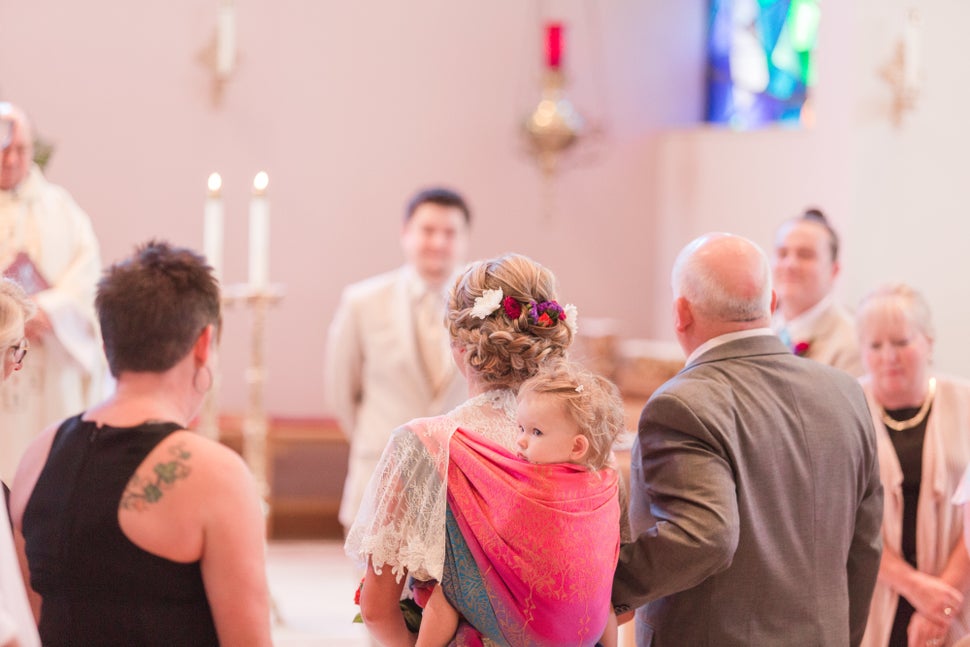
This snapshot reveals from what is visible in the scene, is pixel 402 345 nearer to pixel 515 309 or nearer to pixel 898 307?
pixel 898 307

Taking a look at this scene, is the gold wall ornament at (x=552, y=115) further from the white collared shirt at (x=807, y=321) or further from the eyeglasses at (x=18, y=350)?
the eyeglasses at (x=18, y=350)

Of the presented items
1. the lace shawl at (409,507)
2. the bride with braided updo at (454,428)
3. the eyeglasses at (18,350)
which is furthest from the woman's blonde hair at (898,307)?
the eyeglasses at (18,350)

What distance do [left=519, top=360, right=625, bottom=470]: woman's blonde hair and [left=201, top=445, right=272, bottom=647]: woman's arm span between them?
55 centimetres

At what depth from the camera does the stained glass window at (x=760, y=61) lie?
22.9ft

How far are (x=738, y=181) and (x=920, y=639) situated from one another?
412 cm

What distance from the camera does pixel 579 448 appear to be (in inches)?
88.1

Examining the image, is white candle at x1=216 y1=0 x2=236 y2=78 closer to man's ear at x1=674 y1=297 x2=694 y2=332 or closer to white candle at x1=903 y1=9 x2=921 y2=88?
white candle at x1=903 y1=9 x2=921 y2=88

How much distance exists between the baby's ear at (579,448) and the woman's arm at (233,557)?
59 centimetres

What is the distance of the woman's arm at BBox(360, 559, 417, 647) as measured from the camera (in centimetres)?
222

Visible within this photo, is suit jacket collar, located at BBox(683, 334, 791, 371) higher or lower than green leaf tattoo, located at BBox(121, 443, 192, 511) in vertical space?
higher

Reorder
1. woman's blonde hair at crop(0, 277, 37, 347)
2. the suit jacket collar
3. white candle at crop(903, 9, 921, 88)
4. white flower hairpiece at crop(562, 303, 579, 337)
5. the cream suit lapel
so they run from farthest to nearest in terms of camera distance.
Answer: white candle at crop(903, 9, 921, 88), the cream suit lapel, the suit jacket collar, white flower hairpiece at crop(562, 303, 579, 337), woman's blonde hair at crop(0, 277, 37, 347)

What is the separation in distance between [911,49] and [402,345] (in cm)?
299

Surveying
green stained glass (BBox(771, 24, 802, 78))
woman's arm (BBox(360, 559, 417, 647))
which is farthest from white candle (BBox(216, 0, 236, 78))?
woman's arm (BBox(360, 559, 417, 647))

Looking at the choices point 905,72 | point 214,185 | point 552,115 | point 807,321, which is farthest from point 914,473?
point 552,115
